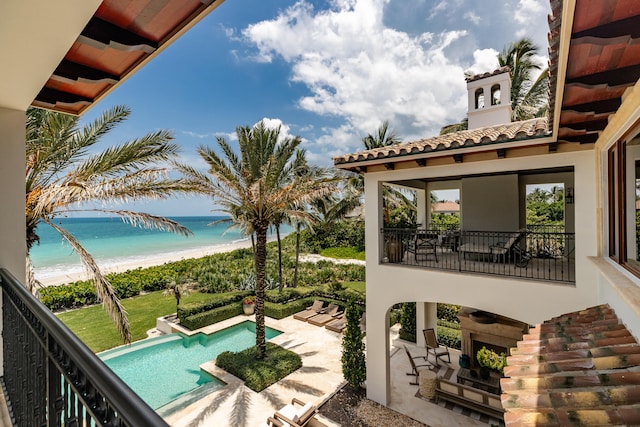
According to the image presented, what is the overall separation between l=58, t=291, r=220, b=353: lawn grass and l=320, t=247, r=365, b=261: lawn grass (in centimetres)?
1571

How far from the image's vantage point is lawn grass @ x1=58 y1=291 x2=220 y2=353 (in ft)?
48.6

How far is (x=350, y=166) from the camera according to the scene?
898 cm

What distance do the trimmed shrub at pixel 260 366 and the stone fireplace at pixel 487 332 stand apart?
6.29m

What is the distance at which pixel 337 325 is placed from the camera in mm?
15258

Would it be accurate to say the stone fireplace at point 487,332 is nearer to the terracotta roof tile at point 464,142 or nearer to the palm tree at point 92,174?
the terracotta roof tile at point 464,142

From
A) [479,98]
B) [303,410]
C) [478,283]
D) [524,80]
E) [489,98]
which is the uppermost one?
[524,80]

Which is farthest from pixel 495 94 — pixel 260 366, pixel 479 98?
pixel 260 366

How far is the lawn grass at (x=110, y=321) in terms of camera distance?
1481cm

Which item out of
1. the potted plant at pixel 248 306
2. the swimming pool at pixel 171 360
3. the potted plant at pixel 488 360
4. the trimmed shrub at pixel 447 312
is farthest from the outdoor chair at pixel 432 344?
the potted plant at pixel 248 306

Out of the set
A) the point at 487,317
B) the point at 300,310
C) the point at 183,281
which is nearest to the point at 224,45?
the point at 183,281

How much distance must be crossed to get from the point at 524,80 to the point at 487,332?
18803mm

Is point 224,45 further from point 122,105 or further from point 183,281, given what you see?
point 122,105

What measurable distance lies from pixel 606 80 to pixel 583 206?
4.13 metres

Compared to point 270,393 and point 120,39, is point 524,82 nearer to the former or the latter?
point 270,393
